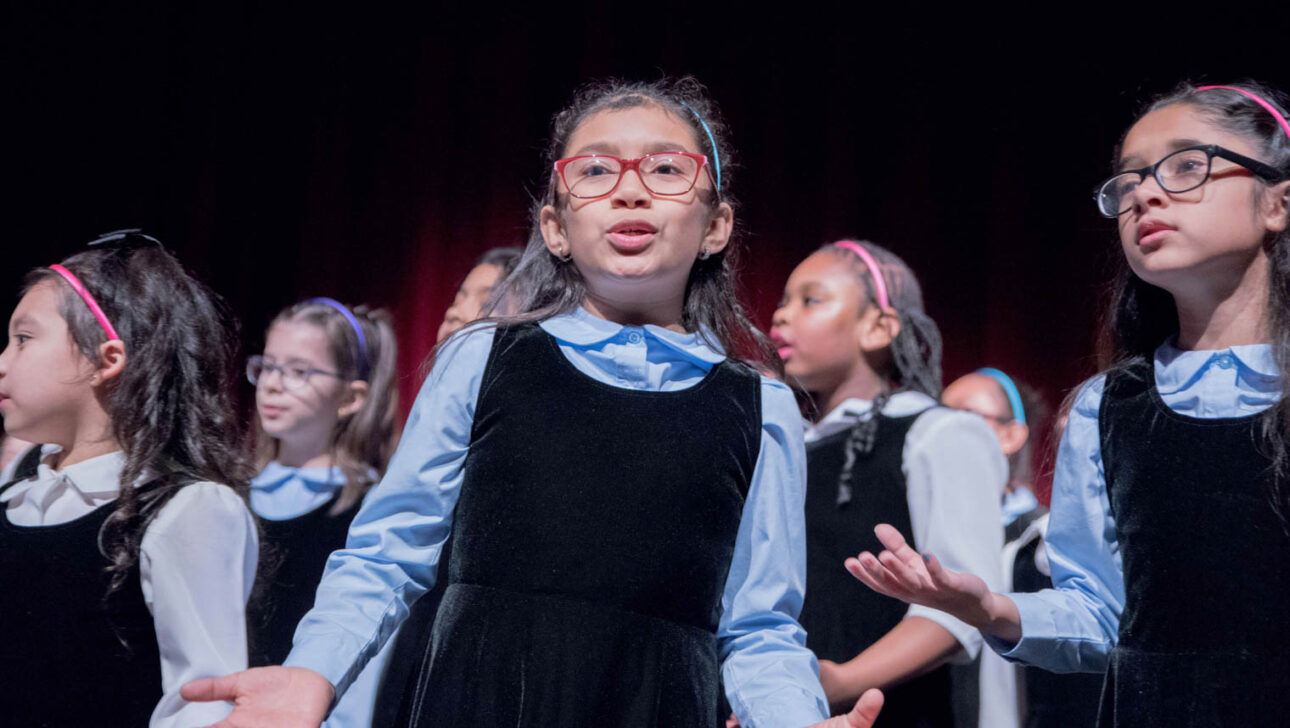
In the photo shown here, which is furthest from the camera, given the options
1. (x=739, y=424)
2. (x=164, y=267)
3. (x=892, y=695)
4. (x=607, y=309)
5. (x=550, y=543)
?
(x=892, y=695)

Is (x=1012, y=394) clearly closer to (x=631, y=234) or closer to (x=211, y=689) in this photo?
(x=631, y=234)

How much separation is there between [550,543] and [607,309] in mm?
431

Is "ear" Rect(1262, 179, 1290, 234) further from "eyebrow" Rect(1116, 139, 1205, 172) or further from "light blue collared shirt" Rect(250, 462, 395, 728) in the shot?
"light blue collared shirt" Rect(250, 462, 395, 728)

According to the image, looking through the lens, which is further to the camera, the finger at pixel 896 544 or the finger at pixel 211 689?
the finger at pixel 896 544

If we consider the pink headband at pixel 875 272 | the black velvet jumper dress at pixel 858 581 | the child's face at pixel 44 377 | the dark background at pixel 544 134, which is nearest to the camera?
the child's face at pixel 44 377

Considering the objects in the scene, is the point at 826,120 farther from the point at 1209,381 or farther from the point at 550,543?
the point at 550,543

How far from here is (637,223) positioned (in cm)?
175

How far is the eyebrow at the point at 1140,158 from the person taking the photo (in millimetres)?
1746

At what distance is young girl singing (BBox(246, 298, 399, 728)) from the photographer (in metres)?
3.07

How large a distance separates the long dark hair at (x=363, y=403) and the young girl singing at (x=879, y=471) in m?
1.17

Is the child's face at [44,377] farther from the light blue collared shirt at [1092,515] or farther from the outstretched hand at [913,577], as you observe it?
the light blue collared shirt at [1092,515]

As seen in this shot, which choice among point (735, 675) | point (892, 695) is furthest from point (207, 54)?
point (735, 675)

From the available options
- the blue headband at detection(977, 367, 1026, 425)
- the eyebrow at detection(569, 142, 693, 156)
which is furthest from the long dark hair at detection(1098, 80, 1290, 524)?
the blue headband at detection(977, 367, 1026, 425)

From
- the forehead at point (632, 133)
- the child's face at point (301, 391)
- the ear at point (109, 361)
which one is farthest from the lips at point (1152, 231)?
the child's face at point (301, 391)
